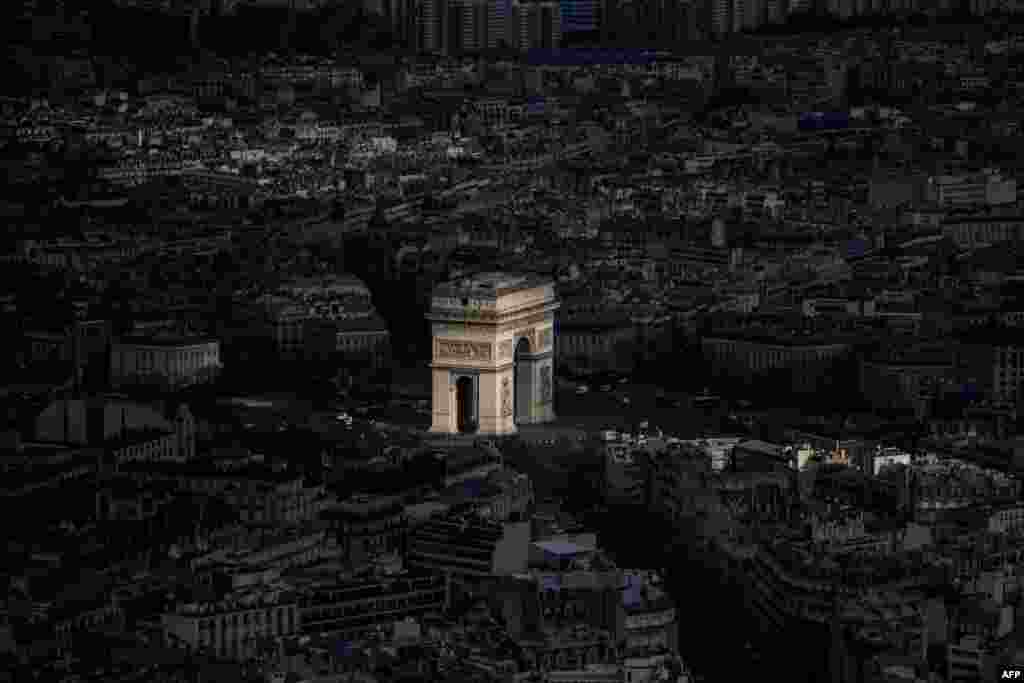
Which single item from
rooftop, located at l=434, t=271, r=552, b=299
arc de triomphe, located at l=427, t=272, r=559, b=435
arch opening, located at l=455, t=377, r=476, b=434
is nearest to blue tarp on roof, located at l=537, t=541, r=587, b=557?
arc de triomphe, located at l=427, t=272, r=559, b=435

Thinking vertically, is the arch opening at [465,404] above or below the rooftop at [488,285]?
below

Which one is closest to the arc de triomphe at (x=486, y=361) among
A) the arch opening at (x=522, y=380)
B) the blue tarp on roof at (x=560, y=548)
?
the arch opening at (x=522, y=380)

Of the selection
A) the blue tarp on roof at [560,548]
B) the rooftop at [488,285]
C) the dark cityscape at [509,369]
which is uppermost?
the rooftop at [488,285]

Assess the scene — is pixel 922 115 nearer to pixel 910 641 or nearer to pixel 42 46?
pixel 42 46

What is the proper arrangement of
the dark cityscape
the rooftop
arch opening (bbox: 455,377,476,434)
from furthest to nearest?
the rooftop < arch opening (bbox: 455,377,476,434) < the dark cityscape

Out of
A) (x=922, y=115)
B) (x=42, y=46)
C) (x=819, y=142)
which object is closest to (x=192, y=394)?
(x=819, y=142)

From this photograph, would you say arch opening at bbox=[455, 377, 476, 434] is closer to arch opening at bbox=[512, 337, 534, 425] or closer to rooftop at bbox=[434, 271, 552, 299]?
arch opening at bbox=[512, 337, 534, 425]

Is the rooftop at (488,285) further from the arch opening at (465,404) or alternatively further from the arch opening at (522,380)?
the arch opening at (465,404)
